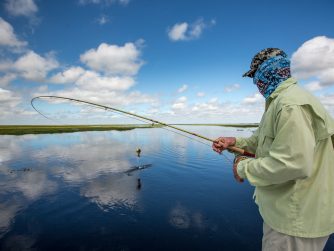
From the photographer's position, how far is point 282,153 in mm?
2234

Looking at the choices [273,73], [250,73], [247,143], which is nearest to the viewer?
[273,73]

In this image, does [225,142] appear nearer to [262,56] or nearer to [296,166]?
[262,56]

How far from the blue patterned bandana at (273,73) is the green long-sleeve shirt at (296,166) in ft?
0.43

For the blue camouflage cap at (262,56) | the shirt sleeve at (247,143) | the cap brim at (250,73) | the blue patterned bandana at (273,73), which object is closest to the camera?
the blue patterned bandana at (273,73)

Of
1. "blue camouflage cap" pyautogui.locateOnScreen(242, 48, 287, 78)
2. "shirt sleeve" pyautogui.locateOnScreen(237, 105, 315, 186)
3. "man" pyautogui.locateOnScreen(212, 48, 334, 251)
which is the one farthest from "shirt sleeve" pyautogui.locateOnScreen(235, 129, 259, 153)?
"shirt sleeve" pyautogui.locateOnScreen(237, 105, 315, 186)

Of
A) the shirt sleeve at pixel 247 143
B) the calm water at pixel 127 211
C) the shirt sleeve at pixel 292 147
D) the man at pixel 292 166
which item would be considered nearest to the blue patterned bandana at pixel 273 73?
the man at pixel 292 166

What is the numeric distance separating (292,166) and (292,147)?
0.18 metres

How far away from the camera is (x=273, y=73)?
8.96 ft

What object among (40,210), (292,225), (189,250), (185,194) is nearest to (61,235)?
(40,210)

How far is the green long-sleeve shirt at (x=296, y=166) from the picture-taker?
218cm

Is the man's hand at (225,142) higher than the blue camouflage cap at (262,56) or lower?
lower

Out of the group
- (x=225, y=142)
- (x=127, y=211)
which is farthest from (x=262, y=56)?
(x=127, y=211)

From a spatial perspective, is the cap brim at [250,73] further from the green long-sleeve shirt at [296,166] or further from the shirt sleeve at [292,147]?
the shirt sleeve at [292,147]

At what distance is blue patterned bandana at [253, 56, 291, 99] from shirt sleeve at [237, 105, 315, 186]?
2.00 feet
